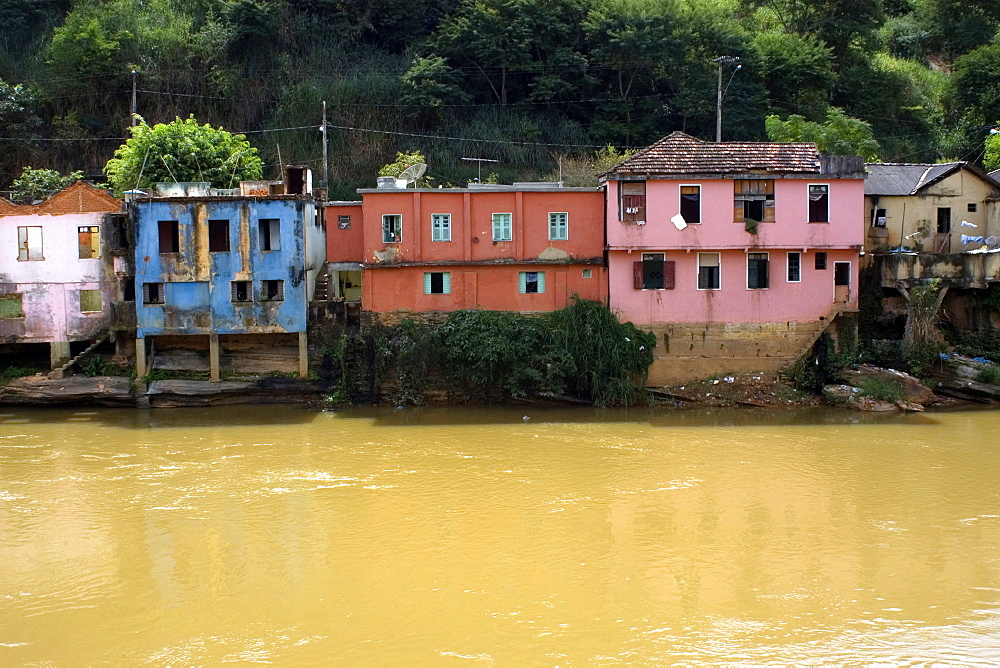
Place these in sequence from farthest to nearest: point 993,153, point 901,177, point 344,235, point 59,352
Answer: point 993,153, point 901,177, point 344,235, point 59,352

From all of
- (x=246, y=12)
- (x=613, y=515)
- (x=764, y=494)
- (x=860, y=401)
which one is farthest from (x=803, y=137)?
(x=246, y=12)

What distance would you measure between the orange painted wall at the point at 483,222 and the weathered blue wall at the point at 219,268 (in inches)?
89.3

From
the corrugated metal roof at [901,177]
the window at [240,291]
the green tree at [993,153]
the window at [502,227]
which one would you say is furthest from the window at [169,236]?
the green tree at [993,153]

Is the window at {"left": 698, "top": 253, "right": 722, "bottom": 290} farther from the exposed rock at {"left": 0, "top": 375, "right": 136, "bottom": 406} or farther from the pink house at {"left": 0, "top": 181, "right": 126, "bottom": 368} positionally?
the pink house at {"left": 0, "top": 181, "right": 126, "bottom": 368}

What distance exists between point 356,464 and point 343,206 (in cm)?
1102

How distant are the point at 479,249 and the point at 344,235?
482cm

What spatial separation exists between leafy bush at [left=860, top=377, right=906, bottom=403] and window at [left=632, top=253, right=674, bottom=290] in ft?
19.0

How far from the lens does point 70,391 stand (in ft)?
87.1

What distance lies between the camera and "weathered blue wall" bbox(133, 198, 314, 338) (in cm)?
2725

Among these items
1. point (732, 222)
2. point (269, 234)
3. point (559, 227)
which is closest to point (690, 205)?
point (732, 222)

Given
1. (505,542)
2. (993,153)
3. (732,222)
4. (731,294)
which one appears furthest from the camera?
(993,153)

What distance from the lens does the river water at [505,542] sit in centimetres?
1239

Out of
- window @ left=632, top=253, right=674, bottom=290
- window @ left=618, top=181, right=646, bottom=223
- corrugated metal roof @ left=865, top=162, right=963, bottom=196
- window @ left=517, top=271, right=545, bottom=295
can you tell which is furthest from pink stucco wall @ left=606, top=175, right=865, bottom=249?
corrugated metal roof @ left=865, top=162, right=963, bottom=196

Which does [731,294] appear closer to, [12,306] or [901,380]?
[901,380]
